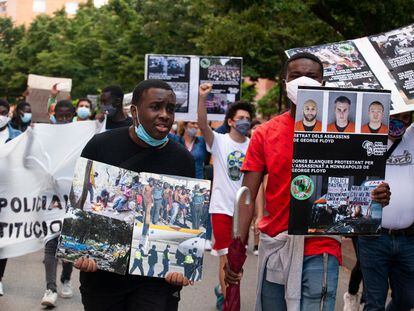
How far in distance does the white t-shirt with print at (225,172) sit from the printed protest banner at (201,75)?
3225mm

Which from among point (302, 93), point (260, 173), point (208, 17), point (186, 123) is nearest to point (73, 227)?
point (260, 173)

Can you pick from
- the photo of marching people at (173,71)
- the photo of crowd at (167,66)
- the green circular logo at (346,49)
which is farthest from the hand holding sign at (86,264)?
the photo of crowd at (167,66)

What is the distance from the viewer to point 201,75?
11.2 meters

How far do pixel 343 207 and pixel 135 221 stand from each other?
106 centimetres

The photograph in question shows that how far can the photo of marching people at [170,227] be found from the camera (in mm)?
4234

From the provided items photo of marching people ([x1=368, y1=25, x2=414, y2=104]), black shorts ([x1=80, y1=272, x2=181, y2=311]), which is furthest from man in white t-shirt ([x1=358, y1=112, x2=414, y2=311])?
black shorts ([x1=80, y1=272, x2=181, y2=311])

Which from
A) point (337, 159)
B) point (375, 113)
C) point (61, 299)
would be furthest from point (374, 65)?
point (61, 299)

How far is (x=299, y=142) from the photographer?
4137mm

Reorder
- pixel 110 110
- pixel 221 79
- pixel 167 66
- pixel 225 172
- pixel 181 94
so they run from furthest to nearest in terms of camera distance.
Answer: pixel 221 79, pixel 167 66, pixel 181 94, pixel 110 110, pixel 225 172

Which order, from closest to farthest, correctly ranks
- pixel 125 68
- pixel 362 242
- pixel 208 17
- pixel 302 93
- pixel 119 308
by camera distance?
pixel 302 93 < pixel 119 308 < pixel 362 242 < pixel 208 17 < pixel 125 68

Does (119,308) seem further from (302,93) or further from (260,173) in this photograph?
(302,93)

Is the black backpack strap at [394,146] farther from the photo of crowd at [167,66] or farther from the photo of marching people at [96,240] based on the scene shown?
the photo of crowd at [167,66]

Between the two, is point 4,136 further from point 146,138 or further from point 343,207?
point 343,207

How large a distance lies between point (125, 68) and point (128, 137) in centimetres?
2848
